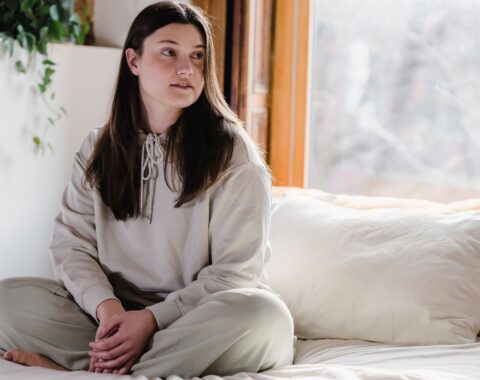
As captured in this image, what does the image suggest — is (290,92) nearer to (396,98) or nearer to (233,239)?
(396,98)

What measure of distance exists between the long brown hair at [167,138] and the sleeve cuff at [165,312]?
25 centimetres

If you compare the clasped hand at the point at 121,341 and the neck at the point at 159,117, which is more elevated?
the neck at the point at 159,117

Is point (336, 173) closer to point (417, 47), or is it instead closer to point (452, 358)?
point (417, 47)

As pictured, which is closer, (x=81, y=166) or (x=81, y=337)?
(x=81, y=337)

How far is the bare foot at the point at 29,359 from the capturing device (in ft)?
5.78

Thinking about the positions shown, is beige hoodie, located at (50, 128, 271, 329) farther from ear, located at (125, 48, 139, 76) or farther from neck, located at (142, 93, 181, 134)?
ear, located at (125, 48, 139, 76)

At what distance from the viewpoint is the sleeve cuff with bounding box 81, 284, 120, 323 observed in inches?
73.6

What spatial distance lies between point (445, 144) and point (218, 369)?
135cm

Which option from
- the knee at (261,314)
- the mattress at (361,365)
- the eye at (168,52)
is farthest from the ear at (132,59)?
the mattress at (361,365)

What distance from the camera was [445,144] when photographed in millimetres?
2715

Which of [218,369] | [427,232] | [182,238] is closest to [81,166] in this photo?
[182,238]

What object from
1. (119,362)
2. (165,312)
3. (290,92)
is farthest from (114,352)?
(290,92)

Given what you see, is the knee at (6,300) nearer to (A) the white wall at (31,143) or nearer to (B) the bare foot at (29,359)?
(B) the bare foot at (29,359)

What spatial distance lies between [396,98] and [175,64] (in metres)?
1.10
